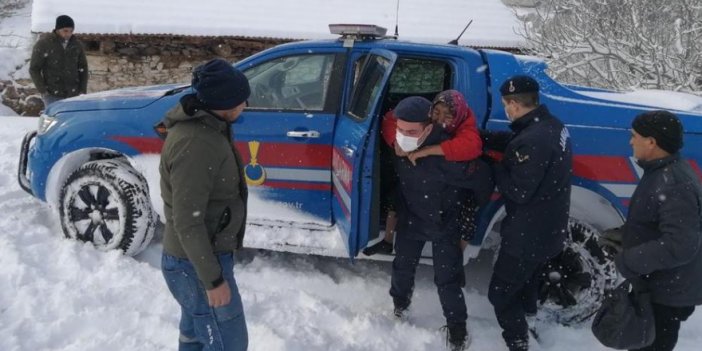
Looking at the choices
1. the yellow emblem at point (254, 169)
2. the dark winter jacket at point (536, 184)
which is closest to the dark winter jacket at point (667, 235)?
the dark winter jacket at point (536, 184)

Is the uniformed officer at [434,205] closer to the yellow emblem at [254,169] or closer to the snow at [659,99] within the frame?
the yellow emblem at [254,169]

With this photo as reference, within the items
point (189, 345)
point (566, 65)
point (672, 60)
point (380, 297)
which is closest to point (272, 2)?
point (566, 65)

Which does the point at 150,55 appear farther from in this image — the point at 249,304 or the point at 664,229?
the point at 664,229

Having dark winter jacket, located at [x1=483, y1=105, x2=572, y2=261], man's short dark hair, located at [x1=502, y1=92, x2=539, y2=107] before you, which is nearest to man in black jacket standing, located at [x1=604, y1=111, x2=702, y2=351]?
dark winter jacket, located at [x1=483, y1=105, x2=572, y2=261]

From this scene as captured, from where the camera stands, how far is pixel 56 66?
20.2 ft

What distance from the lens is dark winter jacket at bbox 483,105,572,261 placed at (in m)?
2.85

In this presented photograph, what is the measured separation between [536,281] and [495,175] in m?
0.76

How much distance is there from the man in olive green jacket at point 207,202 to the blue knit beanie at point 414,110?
103 cm

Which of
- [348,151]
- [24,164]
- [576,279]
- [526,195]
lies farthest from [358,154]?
[24,164]

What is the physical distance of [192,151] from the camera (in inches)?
81.4

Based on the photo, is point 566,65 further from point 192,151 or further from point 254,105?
point 192,151

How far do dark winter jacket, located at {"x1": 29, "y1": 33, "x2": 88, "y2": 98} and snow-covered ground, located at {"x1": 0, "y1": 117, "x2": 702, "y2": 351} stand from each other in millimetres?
2188

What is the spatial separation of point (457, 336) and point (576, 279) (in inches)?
39.2

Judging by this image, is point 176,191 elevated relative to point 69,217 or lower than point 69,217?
elevated
